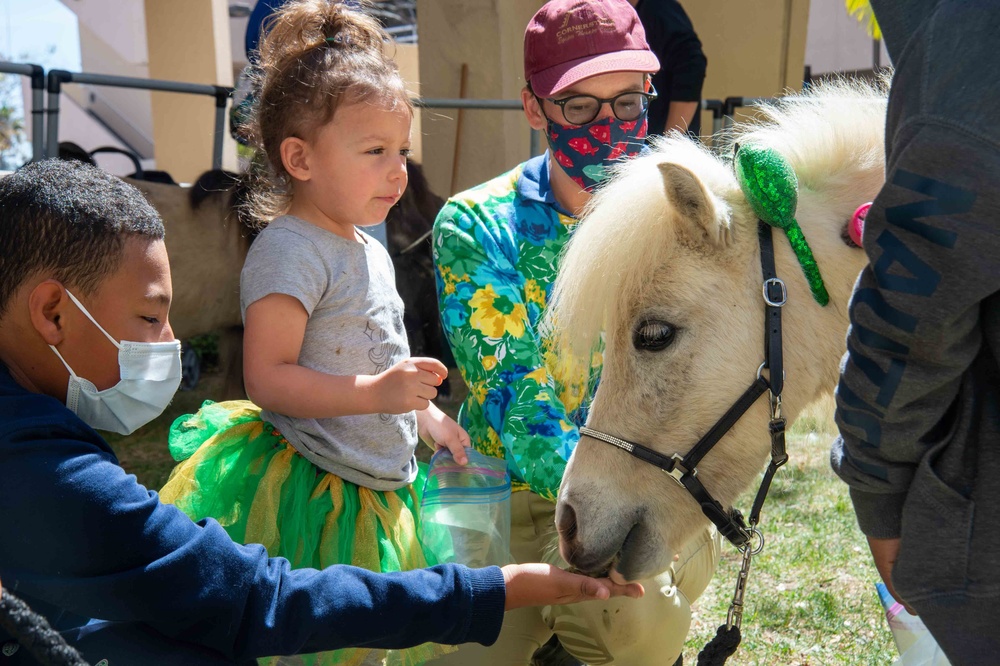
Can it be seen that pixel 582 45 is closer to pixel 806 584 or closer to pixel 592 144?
pixel 592 144

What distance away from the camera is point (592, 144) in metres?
2.24

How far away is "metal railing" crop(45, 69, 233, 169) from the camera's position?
421 cm

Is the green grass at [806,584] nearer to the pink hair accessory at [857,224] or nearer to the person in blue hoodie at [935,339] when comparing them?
the pink hair accessory at [857,224]

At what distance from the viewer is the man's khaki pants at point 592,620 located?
2.10 meters

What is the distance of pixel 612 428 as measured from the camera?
1.75 metres

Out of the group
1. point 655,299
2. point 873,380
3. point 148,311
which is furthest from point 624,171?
point 148,311

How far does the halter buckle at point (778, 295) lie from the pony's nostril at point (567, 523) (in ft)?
1.81

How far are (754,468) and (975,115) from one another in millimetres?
916

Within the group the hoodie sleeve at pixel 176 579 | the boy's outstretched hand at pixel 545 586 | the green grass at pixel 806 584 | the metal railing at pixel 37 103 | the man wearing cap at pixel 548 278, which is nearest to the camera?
the hoodie sleeve at pixel 176 579

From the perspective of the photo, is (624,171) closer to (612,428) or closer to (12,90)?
(612,428)

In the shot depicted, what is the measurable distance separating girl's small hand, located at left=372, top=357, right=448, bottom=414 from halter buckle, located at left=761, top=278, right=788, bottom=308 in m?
0.64

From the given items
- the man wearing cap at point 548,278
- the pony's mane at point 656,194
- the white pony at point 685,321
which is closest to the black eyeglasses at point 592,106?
the man wearing cap at point 548,278

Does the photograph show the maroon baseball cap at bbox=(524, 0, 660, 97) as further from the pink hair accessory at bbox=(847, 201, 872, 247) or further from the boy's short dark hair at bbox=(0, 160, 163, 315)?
the boy's short dark hair at bbox=(0, 160, 163, 315)

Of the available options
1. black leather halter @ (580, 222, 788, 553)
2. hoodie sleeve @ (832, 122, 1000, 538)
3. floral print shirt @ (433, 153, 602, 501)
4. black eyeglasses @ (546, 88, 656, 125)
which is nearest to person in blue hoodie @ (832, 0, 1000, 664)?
hoodie sleeve @ (832, 122, 1000, 538)
